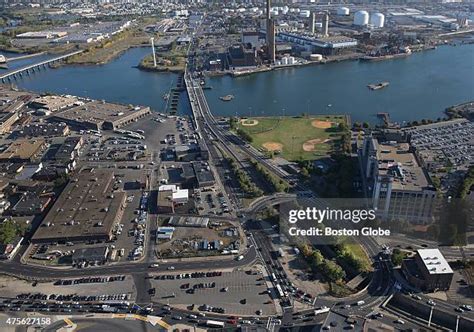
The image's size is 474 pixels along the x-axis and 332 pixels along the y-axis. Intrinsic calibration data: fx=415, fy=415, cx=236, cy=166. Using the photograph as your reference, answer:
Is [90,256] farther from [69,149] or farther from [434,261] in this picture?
[434,261]

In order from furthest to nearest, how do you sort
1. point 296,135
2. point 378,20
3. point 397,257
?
point 378,20 → point 296,135 → point 397,257

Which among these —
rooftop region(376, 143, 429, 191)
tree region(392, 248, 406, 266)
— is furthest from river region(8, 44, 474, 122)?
tree region(392, 248, 406, 266)

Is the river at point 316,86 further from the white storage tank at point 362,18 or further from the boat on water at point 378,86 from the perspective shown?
the white storage tank at point 362,18

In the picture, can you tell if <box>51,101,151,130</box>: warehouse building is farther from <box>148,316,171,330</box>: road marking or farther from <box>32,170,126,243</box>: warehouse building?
<box>148,316,171,330</box>: road marking

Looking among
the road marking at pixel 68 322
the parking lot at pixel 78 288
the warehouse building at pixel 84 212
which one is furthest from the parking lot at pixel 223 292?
the warehouse building at pixel 84 212

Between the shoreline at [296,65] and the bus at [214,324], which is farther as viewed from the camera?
the shoreline at [296,65]

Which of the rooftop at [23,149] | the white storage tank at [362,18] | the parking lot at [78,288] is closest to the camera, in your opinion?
the parking lot at [78,288]

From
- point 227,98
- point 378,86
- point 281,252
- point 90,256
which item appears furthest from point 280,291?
point 378,86

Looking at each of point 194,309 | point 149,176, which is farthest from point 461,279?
point 149,176
